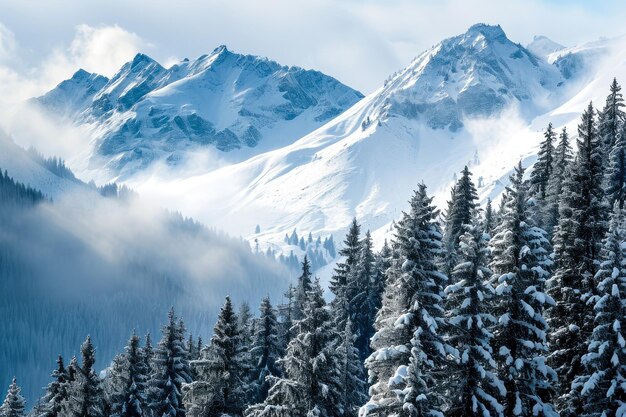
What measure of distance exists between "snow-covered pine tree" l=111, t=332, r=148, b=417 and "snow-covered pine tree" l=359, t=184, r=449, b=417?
23887 mm

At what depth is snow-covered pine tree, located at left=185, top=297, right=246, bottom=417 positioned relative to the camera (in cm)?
2948

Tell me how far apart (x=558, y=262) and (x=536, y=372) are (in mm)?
8768

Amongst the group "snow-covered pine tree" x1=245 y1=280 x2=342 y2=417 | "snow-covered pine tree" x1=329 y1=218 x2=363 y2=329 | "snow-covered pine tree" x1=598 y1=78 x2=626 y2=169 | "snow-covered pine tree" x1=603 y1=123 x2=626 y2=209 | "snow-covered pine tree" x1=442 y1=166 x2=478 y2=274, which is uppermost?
"snow-covered pine tree" x1=598 y1=78 x2=626 y2=169

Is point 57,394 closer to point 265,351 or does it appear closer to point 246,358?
point 265,351

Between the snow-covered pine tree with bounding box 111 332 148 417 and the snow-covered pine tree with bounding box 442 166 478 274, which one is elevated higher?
the snow-covered pine tree with bounding box 442 166 478 274

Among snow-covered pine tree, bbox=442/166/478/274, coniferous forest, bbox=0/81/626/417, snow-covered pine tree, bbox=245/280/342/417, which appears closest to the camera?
coniferous forest, bbox=0/81/626/417

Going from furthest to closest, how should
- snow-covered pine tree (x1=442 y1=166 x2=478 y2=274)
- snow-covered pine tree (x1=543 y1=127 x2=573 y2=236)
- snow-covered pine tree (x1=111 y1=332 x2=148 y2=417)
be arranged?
1. snow-covered pine tree (x1=543 y1=127 x2=573 y2=236)
2. snow-covered pine tree (x1=442 y1=166 x2=478 y2=274)
3. snow-covered pine tree (x1=111 y1=332 x2=148 y2=417)

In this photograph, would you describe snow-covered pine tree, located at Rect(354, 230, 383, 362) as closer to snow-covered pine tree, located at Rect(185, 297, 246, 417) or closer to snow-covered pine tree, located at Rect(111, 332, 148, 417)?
snow-covered pine tree, located at Rect(111, 332, 148, 417)

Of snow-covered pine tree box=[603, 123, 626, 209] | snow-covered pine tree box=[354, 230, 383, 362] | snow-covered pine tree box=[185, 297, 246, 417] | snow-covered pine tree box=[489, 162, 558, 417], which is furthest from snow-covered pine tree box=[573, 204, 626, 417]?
snow-covered pine tree box=[603, 123, 626, 209]

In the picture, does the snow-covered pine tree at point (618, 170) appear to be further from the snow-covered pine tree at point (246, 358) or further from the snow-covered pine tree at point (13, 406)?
the snow-covered pine tree at point (13, 406)

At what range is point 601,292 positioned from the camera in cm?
2725

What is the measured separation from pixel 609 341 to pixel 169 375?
2574cm

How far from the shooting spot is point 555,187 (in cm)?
5569

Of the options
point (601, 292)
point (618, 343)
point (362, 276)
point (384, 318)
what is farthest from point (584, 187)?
point (362, 276)
